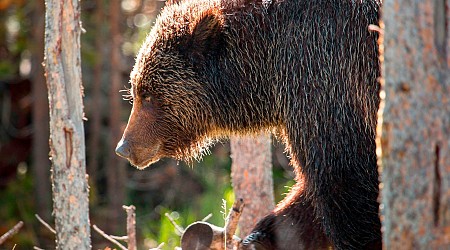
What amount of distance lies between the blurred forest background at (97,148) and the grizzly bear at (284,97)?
4941 mm

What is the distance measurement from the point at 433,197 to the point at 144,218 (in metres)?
9.00

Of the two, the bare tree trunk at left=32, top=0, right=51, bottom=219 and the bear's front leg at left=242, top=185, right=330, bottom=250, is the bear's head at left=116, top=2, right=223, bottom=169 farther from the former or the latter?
the bare tree trunk at left=32, top=0, right=51, bottom=219

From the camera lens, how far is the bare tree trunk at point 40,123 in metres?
11.5

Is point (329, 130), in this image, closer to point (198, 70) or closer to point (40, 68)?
point (198, 70)

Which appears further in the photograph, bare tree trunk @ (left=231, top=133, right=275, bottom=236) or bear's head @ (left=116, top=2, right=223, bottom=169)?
bare tree trunk @ (left=231, top=133, right=275, bottom=236)

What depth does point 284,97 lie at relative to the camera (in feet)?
16.6

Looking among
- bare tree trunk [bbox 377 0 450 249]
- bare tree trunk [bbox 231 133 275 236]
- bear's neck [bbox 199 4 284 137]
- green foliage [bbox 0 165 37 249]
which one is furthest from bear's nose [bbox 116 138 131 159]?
green foliage [bbox 0 165 37 249]

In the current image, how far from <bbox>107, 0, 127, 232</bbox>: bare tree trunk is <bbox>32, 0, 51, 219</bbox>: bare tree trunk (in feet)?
2.95

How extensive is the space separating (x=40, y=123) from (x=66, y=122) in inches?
280

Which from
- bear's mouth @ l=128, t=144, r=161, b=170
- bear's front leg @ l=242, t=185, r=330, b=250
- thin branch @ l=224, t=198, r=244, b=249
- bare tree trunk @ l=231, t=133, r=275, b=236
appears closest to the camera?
thin branch @ l=224, t=198, r=244, b=249

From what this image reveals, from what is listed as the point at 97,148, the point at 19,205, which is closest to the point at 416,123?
the point at 97,148

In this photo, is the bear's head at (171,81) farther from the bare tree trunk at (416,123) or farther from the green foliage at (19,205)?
the green foliage at (19,205)

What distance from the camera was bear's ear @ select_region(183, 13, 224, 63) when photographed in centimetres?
524

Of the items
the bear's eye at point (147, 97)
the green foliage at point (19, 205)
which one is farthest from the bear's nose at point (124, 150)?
the green foliage at point (19, 205)
